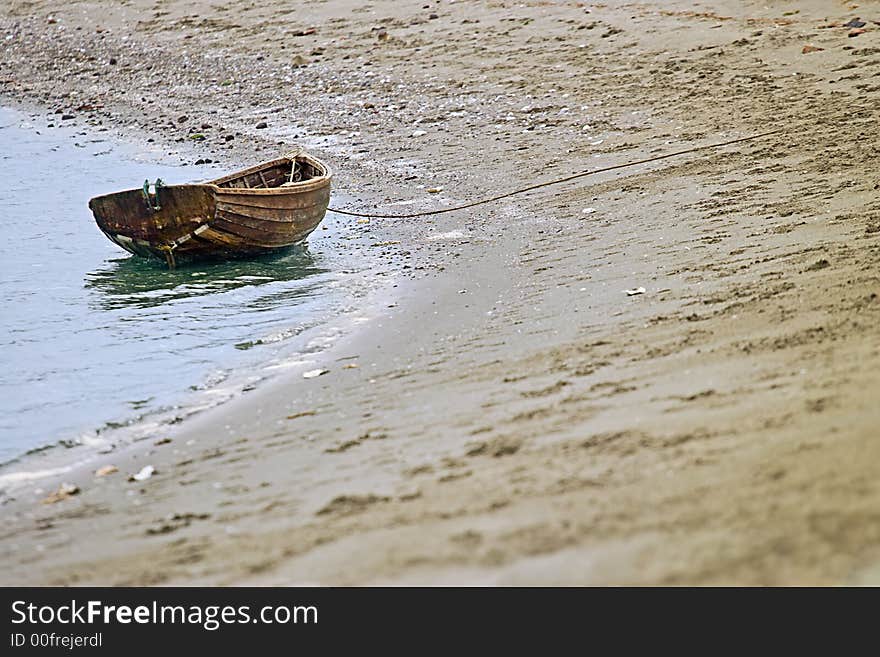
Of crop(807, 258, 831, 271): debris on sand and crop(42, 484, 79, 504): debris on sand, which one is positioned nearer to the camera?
crop(42, 484, 79, 504): debris on sand

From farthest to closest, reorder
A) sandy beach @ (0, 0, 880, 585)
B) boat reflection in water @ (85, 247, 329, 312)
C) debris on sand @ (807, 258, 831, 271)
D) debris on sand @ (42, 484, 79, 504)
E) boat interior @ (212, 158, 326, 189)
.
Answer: boat interior @ (212, 158, 326, 189) → boat reflection in water @ (85, 247, 329, 312) → debris on sand @ (807, 258, 831, 271) → debris on sand @ (42, 484, 79, 504) → sandy beach @ (0, 0, 880, 585)

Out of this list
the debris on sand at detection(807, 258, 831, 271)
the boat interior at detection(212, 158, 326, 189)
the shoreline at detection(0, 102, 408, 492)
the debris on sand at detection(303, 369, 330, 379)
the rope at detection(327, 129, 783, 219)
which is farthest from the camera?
the boat interior at detection(212, 158, 326, 189)

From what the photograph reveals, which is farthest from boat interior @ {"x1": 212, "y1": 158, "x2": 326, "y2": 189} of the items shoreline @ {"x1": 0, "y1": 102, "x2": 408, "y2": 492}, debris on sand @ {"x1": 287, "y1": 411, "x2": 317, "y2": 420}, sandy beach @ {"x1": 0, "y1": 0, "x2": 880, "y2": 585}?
debris on sand @ {"x1": 287, "y1": 411, "x2": 317, "y2": 420}

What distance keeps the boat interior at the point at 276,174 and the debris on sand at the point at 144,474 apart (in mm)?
6433

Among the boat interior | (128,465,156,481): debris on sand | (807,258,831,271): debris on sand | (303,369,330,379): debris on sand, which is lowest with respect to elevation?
(303,369,330,379): debris on sand

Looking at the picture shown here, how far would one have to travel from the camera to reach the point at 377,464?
5.07 meters

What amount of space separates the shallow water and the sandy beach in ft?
1.79

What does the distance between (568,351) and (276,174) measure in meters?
6.64

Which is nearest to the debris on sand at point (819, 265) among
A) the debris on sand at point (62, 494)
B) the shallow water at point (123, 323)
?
the shallow water at point (123, 323)

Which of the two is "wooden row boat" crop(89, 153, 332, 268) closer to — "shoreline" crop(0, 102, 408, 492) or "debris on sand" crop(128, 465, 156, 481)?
"shoreline" crop(0, 102, 408, 492)

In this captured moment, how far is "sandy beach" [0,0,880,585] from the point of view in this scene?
3893 millimetres

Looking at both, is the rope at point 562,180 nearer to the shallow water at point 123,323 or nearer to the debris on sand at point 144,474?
the shallow water at point 123,323

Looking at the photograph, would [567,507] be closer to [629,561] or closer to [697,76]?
[629,561]

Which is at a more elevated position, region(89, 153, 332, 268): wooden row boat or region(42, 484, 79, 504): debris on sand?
region(89, 153, 332, 268): wooden row boat
